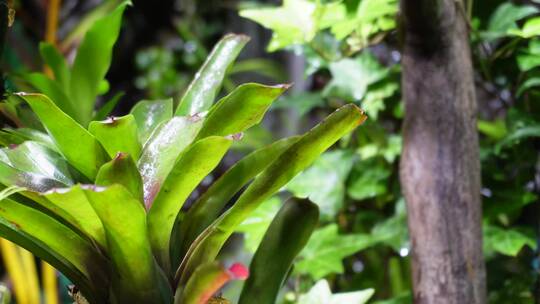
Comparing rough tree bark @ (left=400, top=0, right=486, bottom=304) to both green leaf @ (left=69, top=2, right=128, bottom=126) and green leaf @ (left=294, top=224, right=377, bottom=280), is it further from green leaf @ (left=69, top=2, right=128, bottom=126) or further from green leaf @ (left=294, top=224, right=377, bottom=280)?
green leaf @ (left=69, top=2, right=128, bottom=126)

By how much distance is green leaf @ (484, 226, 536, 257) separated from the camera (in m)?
1.00

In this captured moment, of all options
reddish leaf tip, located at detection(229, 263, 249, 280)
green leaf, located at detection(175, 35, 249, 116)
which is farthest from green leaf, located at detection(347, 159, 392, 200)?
reddish leaf tip, located at detection(229, 263, 249, 280)

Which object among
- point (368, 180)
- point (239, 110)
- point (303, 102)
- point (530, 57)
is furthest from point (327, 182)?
point (239, 110)

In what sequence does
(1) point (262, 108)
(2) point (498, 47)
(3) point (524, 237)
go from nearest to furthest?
(1) point (262, 108) → (3) point (524, 237) → (2) point (498, 47)

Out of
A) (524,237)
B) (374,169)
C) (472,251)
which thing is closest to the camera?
(472,251)

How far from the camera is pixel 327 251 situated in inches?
43.9

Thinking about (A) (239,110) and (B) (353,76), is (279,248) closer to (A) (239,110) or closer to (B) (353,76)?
(A) (239,110)

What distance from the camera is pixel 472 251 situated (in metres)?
0.90

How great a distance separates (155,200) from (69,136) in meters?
0.12

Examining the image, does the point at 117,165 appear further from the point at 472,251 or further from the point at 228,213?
the point at 472,251

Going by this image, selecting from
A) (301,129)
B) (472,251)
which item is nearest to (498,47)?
(472,251)

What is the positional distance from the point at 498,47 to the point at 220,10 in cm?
188

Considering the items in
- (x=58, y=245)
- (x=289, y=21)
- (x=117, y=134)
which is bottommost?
(x=58, y=245)

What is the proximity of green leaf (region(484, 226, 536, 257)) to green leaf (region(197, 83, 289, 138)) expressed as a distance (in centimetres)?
55
